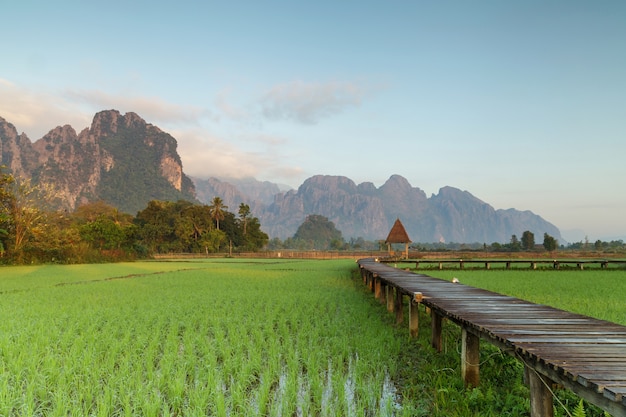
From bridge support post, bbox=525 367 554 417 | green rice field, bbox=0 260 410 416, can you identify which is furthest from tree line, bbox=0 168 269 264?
bridge support post, bbox=525 367 554 417

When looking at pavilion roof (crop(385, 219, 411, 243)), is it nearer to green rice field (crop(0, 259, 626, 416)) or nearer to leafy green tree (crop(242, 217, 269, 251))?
green rice field (crop(0, 259, 626, 416))

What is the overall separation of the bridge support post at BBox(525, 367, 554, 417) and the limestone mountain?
149 meters

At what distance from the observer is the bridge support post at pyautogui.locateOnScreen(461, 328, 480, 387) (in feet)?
13.7

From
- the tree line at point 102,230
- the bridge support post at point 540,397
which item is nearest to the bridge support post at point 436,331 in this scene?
the bridge support post at point 540,397

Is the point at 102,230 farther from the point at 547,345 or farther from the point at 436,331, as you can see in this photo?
the point at 547,345

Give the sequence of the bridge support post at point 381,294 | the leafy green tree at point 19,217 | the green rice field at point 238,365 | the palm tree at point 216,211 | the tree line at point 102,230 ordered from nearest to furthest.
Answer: the green rice field at point 238,365 → the bridge support post at point 381,294 → the leafy green tree at point 19,217 → the tree line at point 102,230 → the palm tree at point 216,211

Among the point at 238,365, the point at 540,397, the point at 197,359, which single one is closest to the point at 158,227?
the point at 197,359

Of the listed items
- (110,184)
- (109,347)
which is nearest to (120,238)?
(109,347)

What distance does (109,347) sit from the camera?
5.91 m

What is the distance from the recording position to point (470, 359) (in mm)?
4230

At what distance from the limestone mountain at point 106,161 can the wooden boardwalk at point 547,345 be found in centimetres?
14714

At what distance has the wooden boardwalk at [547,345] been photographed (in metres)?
2.40

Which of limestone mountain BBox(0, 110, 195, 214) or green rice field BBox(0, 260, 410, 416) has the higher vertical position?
limestone mountain BBox(0, 110, 195, 214)

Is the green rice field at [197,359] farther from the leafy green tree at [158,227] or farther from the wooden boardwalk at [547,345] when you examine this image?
the leafy green tree at [158,227]
